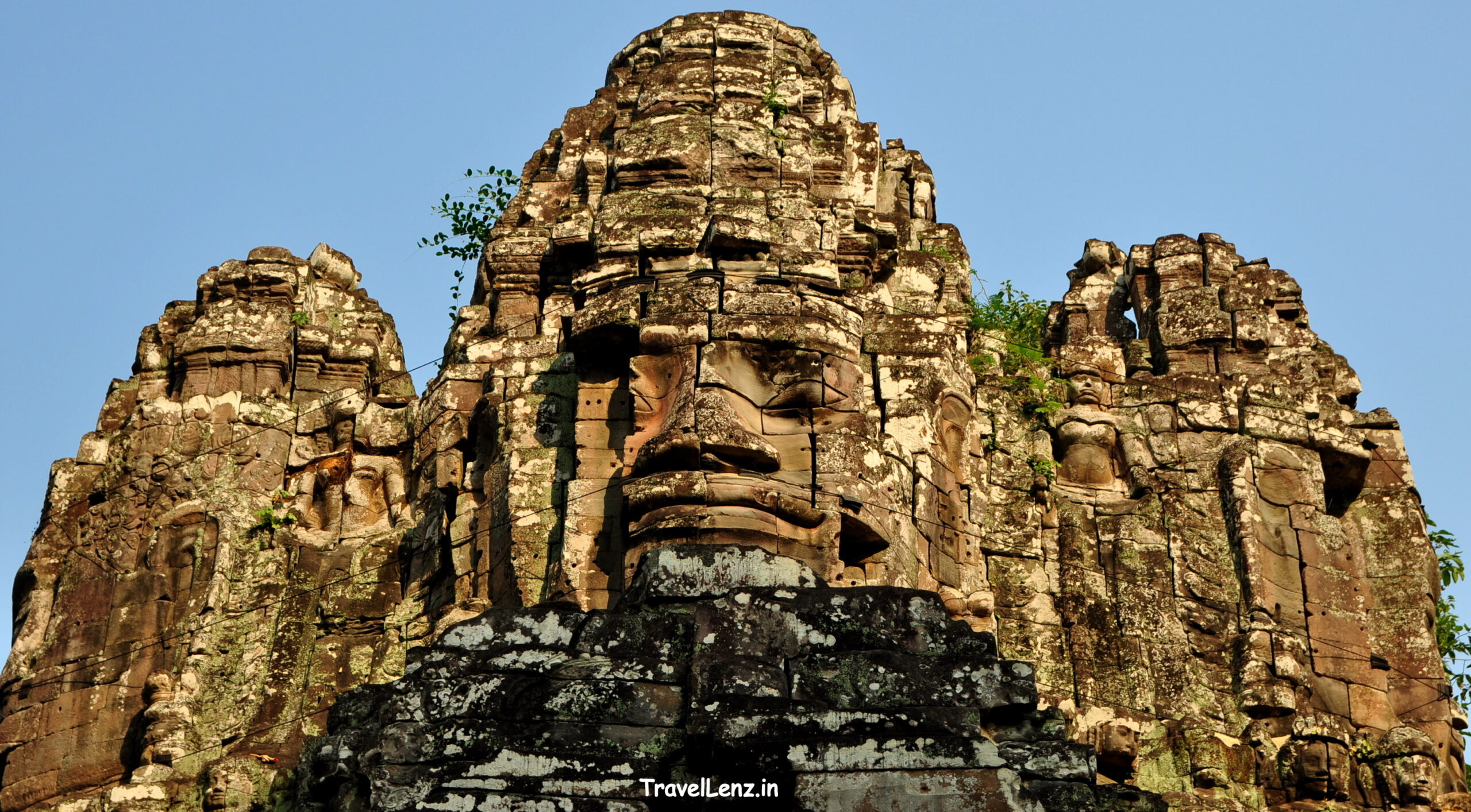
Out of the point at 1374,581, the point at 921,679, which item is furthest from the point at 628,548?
the point at 1374,581

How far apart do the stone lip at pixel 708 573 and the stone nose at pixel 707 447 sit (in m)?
2.12

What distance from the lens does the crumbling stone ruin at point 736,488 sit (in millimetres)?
20484

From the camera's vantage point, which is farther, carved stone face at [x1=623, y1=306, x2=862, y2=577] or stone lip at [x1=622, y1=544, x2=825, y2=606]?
carved stone face at [x1=623, y1=306, x2=862, y2=577]

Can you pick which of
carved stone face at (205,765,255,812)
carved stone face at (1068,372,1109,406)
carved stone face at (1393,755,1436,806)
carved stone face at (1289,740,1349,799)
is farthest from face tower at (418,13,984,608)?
carved stone face at (1393,755,1436,806)

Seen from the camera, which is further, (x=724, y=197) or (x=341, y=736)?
(x=724, y=197)

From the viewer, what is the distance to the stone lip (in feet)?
57.2

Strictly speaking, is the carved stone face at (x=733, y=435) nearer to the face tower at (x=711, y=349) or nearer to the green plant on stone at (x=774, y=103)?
the face tower at (x=711, y=349)

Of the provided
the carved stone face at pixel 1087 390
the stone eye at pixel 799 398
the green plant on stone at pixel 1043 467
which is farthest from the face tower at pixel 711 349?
the carved stone face at pixel 1087 390

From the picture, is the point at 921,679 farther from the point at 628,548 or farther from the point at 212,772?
the point at 212,772

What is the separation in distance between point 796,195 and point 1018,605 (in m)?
4.17

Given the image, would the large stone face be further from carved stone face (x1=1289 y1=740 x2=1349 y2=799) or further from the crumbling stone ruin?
carved stone face (x1=1289 y1=740 x2=1349 y2=799)

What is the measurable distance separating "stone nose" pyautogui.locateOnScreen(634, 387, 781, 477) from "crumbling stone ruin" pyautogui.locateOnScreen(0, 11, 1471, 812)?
0.09 ft

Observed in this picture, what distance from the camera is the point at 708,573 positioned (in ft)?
57.6

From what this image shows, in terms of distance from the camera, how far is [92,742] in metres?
23.0
